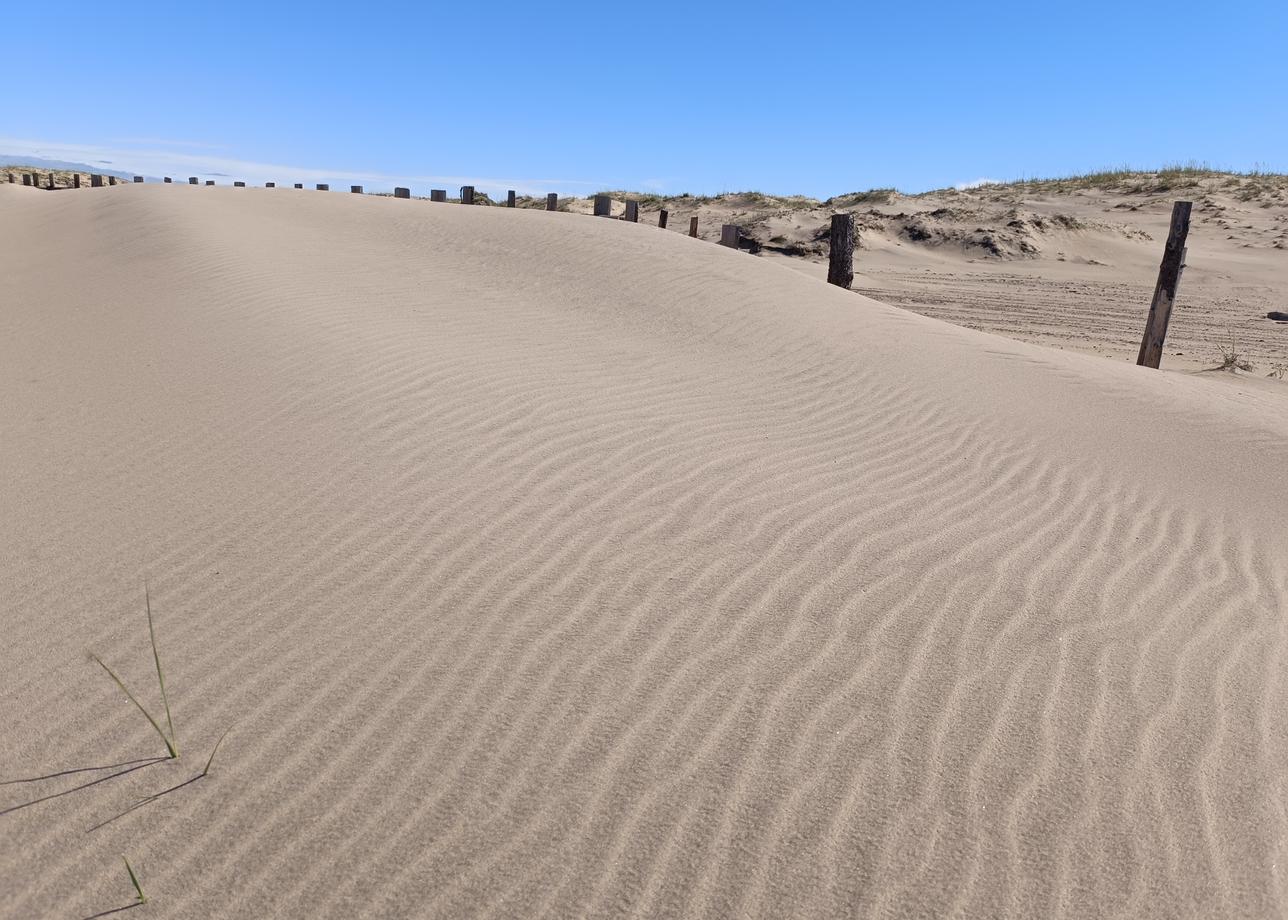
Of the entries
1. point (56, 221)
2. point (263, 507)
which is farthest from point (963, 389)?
point (56, 221)

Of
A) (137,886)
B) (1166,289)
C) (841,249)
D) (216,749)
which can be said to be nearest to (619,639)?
(216,749)

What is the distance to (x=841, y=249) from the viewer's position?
560 inches

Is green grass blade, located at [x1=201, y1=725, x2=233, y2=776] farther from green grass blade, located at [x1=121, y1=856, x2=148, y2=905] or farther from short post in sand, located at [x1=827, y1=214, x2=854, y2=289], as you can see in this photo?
A: short post in sand, located at [x1=827, y1=214, x2=854, y2=289]

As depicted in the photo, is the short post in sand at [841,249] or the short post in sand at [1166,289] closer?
the short post in sand at [1166,289]

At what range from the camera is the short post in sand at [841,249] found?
557 inches

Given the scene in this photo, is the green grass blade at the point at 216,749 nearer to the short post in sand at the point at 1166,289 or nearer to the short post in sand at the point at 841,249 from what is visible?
the short post in sand at the point at 1166,289

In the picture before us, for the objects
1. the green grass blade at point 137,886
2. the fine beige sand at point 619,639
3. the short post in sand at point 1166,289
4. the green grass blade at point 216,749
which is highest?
the short post in sand at point 1166,289

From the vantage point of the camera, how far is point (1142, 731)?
111 inches

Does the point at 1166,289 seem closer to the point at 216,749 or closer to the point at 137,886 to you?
the point at 216,749

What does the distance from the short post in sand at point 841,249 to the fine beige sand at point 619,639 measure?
7.90 meters

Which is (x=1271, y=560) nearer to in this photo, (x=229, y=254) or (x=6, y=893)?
(x=6, y=893)

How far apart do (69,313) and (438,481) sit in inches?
218

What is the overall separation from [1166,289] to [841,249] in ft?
17.1

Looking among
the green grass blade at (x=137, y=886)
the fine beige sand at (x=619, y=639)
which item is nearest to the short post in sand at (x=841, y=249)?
the fine beige sand at (x=619, y=639)
